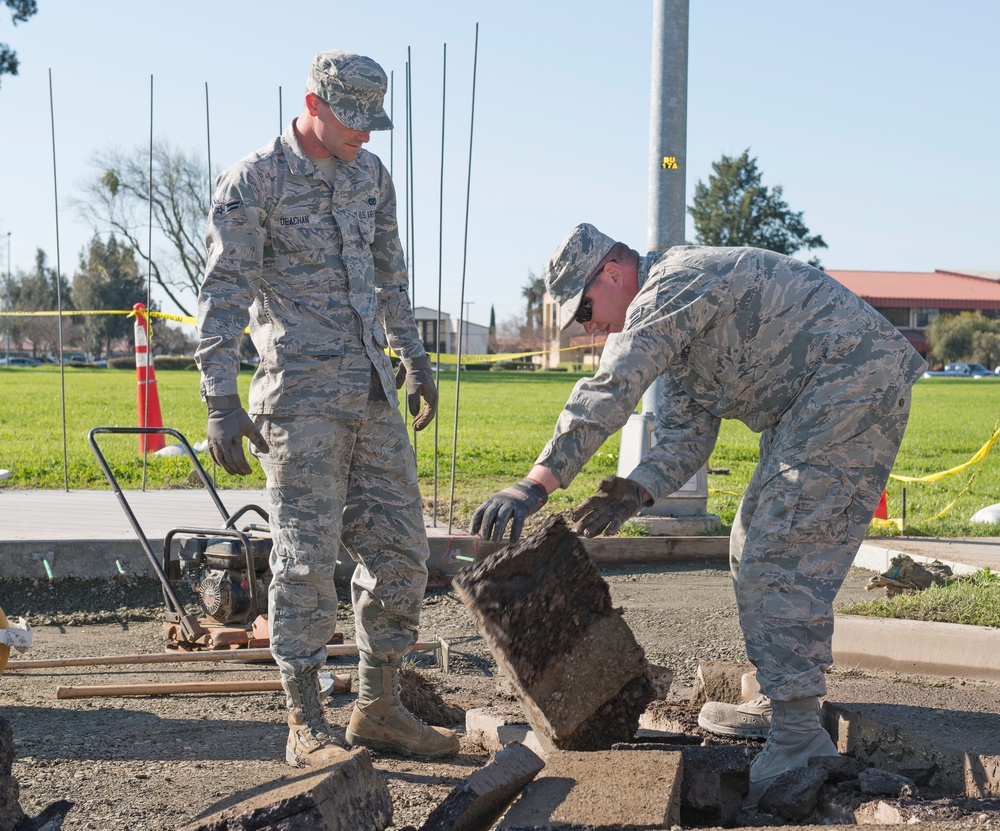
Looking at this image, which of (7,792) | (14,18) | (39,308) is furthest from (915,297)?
(7,792)

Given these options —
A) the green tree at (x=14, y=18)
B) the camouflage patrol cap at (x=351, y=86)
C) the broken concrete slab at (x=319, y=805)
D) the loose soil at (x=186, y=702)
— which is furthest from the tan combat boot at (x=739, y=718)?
the green tree at (x=14, y=18)

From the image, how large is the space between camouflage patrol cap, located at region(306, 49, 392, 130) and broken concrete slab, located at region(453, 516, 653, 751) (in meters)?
1.45

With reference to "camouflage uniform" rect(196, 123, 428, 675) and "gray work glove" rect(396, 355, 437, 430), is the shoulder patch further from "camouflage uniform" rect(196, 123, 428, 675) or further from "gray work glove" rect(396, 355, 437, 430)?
"gray work glove" rect(396, 355, 437, 430)

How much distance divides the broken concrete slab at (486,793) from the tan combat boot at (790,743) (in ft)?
2.34

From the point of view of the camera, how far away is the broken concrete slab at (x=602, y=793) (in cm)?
279

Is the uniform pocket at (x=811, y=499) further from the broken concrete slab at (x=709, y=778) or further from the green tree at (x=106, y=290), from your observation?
the green tree at (x=106, y=290)

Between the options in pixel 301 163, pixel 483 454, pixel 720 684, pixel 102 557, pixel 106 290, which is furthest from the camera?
pixel 106 290

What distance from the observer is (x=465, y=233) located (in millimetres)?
7453

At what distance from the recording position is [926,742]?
3.59 m

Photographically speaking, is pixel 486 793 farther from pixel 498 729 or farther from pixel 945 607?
pixel 945 607

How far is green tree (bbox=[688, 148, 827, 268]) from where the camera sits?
75.1 meters

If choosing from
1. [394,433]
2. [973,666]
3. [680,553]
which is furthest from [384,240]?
[680,553]

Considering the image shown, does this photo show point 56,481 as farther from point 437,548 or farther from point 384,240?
point 384,240

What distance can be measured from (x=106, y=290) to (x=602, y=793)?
7470 cm
